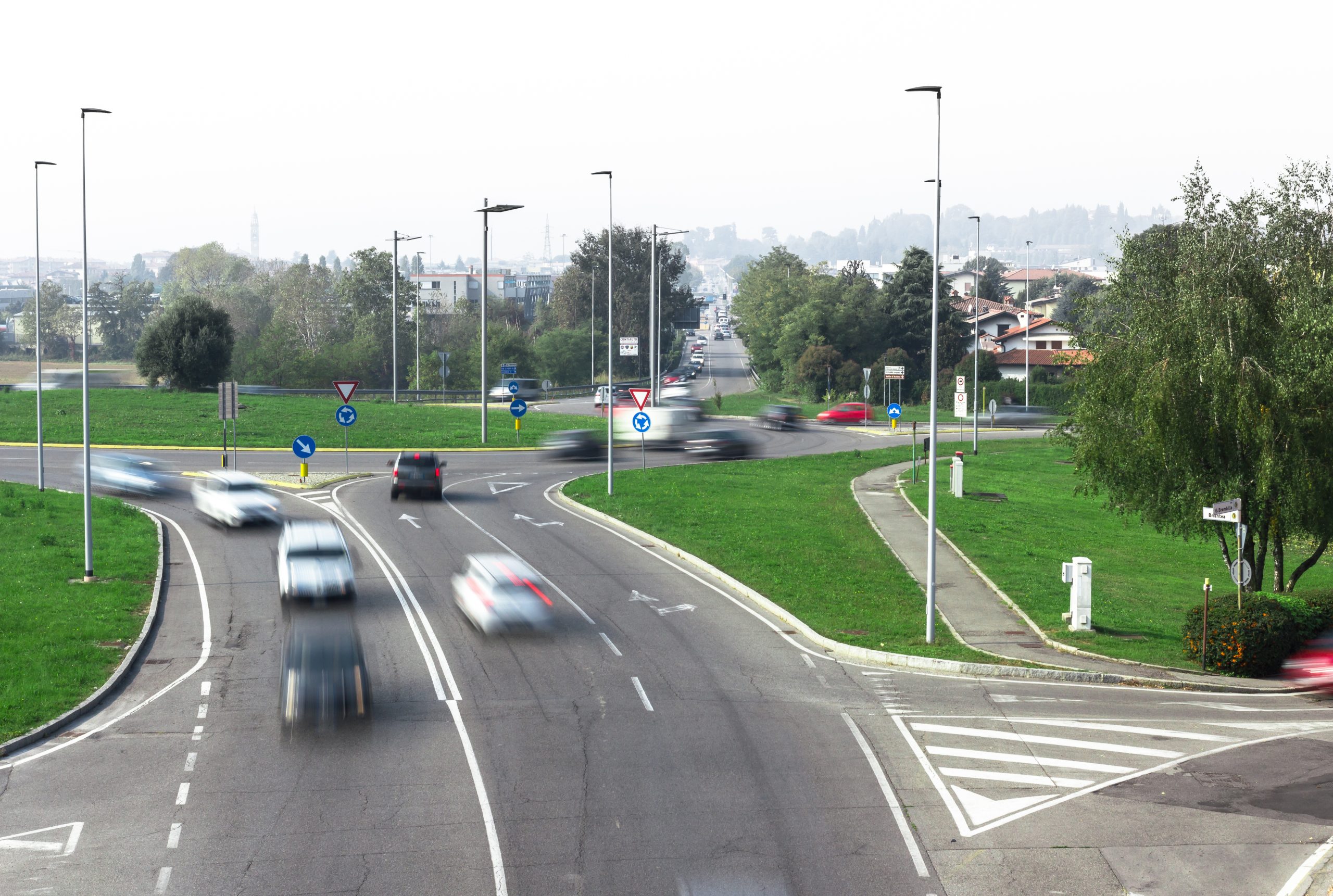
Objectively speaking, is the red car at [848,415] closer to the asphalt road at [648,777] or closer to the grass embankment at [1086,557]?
the grass embankment at [1086,557]

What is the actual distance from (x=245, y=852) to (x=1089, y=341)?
72.7ft

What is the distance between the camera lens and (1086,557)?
3322 centimetres

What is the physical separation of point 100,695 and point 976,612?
1791 cm

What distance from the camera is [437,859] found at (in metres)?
13.0

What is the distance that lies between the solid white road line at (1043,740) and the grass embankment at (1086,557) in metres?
6.06

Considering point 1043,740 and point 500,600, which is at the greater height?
point 500,600

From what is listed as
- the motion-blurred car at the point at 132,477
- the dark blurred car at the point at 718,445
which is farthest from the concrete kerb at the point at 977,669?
the dark blurred car at the point at 718,445

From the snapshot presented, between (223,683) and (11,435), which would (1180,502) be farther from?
(11,435)

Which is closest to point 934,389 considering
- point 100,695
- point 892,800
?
point 892,800

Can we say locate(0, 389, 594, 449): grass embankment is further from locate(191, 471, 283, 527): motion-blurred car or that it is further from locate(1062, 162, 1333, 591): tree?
locate(1062, 162, 1333, 591): tree

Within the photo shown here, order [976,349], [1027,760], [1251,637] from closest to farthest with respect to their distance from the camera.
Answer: [1027,760]
[1251,637]
[976,349]

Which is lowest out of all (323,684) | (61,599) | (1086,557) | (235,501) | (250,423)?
(1086,557)

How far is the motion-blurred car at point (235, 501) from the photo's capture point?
34.4 meters

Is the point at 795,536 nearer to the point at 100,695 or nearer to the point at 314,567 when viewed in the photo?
the point at 314,567
